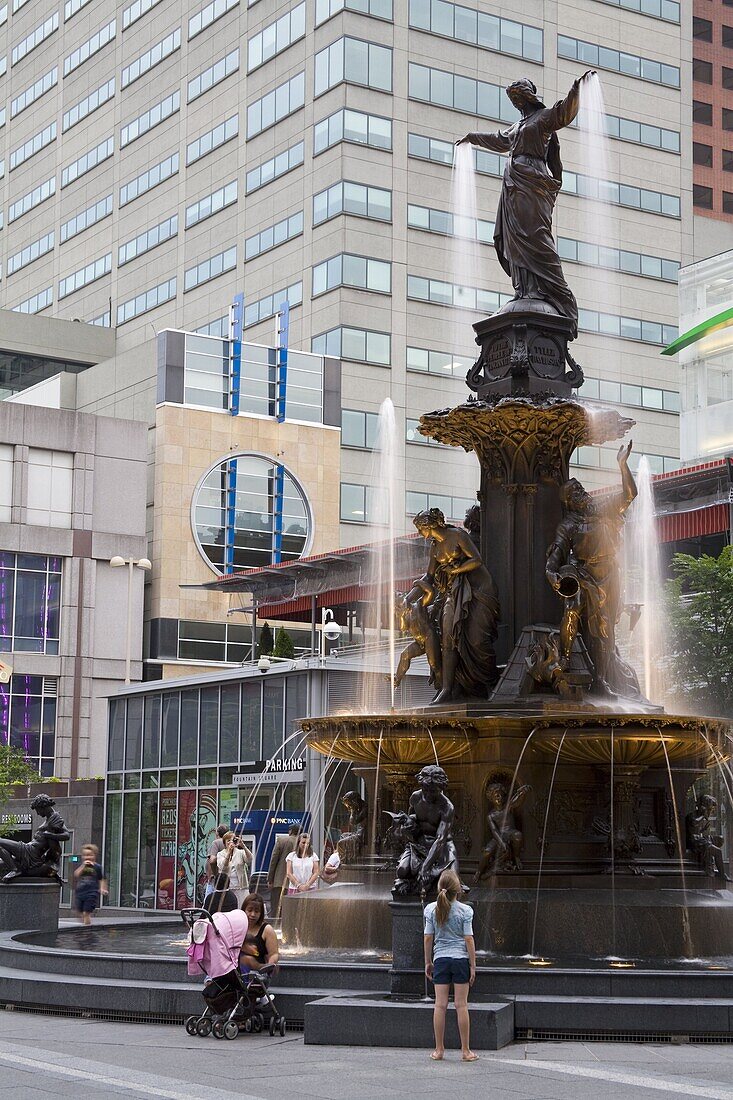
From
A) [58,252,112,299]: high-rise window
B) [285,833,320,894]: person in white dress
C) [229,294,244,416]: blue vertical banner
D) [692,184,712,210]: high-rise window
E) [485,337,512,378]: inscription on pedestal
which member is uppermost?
[692,184,712,210]: high-rise window

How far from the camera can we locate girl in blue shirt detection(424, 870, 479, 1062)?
12750 millimetres

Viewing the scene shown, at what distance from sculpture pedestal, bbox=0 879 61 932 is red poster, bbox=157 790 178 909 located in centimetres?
2517

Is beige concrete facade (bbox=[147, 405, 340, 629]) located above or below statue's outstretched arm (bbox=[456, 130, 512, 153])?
above

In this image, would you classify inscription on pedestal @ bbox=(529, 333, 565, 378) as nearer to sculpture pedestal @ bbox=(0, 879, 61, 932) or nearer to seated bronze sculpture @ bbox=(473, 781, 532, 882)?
seated bronze sculpture @ bbox=(473, 781, 532, 882)

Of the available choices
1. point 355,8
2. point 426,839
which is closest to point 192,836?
point 426,839

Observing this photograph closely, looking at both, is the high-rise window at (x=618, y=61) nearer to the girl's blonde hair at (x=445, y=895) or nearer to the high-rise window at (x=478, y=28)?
→ the high-rise window at (x=478, y=28)

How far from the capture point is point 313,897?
1797 centimetres

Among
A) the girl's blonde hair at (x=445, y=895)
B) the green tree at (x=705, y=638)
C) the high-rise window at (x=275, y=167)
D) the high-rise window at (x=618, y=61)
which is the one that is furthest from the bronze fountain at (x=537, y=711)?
the high-rise window at (x=618, y=61)

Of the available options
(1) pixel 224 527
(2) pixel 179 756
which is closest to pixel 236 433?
(1) pixel 224 527

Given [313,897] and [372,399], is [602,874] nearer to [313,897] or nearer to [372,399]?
[313,897]

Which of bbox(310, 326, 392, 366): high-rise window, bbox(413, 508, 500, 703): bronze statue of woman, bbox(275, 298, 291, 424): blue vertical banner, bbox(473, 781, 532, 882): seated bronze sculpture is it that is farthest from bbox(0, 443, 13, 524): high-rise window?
bbox(473, 781, 532, 882): seated bronze sculpture

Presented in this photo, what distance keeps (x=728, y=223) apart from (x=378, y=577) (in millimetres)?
50171

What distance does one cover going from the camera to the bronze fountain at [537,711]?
16.8 meters

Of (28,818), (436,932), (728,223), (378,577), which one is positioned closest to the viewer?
(436,932)
